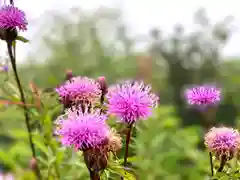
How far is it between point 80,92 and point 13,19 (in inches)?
6.5

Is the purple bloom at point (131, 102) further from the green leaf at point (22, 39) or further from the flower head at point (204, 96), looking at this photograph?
the green leaf at point (22, 39)

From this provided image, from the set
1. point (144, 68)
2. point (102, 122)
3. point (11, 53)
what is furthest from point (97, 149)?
point (144, 68)

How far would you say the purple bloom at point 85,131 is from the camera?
2.36 feet

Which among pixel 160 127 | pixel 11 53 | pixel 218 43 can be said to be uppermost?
pixel 218 43

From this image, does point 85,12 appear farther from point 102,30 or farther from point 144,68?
point 144,68

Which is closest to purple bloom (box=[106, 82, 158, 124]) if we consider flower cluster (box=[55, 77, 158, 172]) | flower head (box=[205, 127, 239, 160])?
flower cluster (box=[55, 77, 158, 172])

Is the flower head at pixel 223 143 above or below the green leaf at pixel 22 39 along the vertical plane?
below

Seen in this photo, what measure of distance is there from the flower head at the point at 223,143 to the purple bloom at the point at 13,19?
352mm

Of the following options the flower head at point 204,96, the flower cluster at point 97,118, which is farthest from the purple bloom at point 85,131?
the flower head at point 204,96

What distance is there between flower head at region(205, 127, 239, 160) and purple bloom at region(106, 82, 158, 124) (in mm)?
118

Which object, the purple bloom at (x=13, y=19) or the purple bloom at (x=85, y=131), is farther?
the purple bloom at (x=13, y=19)

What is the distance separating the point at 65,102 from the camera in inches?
35.1

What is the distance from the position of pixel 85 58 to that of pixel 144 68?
0.83 metres

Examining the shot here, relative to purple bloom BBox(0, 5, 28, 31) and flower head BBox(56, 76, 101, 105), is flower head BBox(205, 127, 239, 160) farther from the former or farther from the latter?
purple bloom BBox(0, 5, 28, 31)
